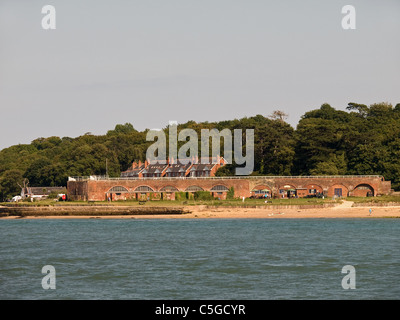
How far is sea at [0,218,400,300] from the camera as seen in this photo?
31156 millimetres

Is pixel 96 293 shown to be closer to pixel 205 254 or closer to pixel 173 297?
pixel 173 297

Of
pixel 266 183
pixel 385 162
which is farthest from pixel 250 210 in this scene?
pixel 385 162

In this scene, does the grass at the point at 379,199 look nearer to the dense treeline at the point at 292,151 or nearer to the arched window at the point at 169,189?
the dense treeline at the point at 292,151

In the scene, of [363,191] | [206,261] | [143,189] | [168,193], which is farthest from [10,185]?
[206,261]

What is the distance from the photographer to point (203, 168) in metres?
97.2

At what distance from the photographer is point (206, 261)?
3944cm

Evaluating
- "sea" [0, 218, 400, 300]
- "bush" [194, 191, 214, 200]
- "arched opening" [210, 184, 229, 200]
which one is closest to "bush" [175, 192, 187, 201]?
"bush" [194, 191, 214, 200]

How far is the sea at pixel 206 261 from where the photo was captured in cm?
3116

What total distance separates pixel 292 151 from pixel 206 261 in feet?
172

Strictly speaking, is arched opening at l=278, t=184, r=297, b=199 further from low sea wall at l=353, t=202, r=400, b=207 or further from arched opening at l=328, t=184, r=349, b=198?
low sea wall at l=353, t=202, r=400, b=207

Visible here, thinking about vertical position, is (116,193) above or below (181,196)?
above

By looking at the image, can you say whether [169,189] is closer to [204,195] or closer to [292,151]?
[204,195]

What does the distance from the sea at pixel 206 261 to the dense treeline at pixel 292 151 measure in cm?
2235

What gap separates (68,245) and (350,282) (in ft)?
76.6
